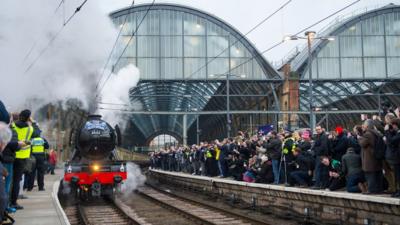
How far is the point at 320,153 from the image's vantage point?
11266 mm

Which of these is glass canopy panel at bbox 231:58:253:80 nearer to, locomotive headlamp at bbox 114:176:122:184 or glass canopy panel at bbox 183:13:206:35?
glass canopy panel at bbox 183:13:206:35

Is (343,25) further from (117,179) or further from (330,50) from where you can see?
(117,179)

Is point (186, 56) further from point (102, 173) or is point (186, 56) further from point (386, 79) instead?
point (102, 173)

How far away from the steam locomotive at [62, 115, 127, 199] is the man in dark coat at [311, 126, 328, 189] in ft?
20.2

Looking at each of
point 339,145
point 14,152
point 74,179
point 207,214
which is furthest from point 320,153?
point 74,179

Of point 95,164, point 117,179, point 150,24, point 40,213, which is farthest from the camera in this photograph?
point 150,24

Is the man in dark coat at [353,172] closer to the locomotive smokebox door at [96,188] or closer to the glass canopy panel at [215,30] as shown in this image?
the locomotive smokebox door at [96,188]

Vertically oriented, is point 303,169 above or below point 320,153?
below

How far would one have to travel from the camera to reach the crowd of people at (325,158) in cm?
929

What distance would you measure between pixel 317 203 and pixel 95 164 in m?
7.10

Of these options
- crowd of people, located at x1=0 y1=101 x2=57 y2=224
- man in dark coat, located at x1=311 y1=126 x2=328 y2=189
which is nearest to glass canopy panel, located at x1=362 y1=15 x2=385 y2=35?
man in dark coat, located at x1=311 y1=126 x2=328 y2=189

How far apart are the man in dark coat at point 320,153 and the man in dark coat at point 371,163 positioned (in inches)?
66.6

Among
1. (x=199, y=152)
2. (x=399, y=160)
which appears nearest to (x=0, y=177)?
(x=399, y=160)

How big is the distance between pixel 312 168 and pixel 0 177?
9.22 m
